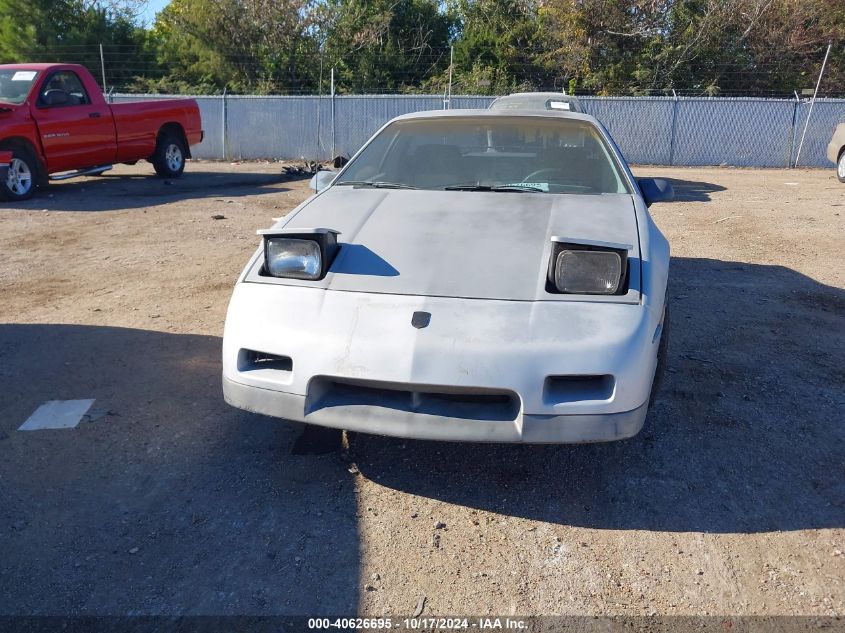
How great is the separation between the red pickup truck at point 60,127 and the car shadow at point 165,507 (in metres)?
7.51

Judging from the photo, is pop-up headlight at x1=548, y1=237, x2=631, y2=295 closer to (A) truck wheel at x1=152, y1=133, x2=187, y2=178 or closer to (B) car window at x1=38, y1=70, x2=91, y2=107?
(B) car window at x1=38, y1=70, x2=91, y2=107

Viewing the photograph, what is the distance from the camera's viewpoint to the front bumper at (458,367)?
2807 millimetres

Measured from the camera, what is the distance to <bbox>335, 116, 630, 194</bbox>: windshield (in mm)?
4301

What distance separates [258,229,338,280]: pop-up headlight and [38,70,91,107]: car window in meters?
9.39

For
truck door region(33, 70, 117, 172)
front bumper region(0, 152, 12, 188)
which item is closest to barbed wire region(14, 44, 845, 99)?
truck door region(33, 70, 117, 172)

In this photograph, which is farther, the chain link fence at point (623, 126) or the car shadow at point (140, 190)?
the chain link fence at point (623, 126)

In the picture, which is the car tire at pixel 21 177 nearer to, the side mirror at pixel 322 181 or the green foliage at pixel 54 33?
the side mirror at pixel 322 181

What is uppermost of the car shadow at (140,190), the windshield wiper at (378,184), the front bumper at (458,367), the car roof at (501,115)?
the car roof at (501,115)

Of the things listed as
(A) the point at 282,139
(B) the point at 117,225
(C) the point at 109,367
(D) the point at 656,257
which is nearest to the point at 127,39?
(A) the point at 282,139

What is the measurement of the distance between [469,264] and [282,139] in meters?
16.5

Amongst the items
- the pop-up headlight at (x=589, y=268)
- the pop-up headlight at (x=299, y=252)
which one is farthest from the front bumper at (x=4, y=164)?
the pop-up headlight at (x=589, y=268)

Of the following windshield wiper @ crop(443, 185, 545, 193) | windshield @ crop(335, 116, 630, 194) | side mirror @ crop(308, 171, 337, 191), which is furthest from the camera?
side mirror @ crop(308, 171, 337, 191)

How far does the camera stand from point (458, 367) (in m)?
2.82

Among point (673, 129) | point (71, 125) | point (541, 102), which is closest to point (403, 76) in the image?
point (673, 129)
